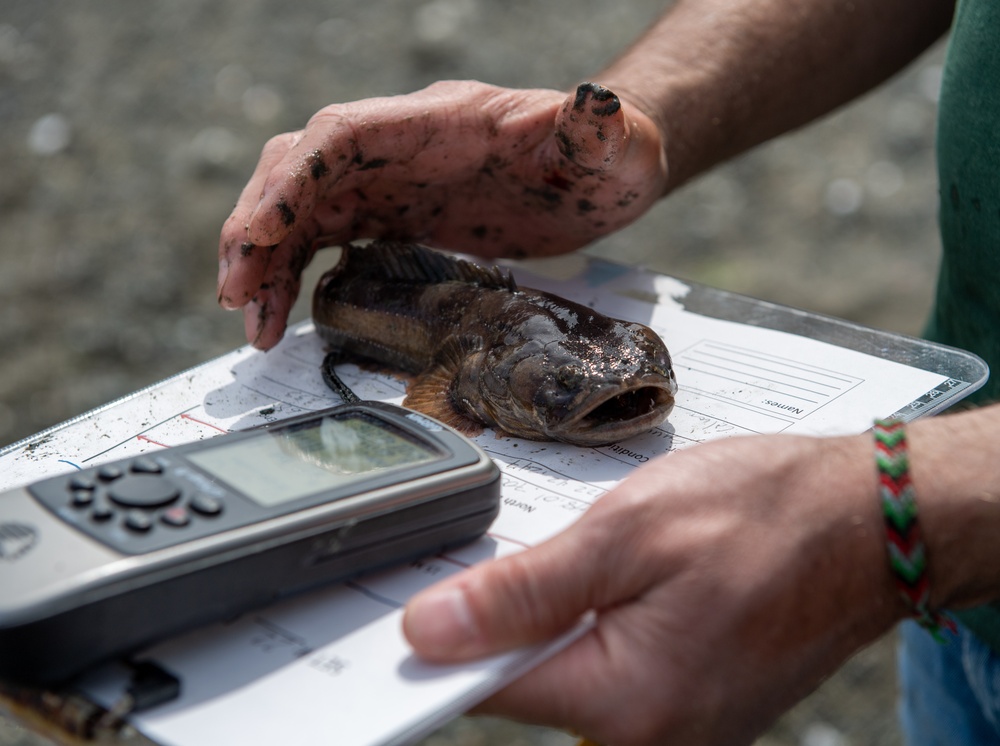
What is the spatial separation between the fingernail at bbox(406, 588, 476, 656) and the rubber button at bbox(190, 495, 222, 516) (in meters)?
0.36

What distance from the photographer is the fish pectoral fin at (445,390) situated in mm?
2551

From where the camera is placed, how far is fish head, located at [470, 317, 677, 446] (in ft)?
7.61

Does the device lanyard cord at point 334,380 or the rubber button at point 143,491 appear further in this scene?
the device lanyard cord at point 334,380

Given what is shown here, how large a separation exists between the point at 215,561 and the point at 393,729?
0.38 metres

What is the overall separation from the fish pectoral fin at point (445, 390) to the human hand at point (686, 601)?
0.91m

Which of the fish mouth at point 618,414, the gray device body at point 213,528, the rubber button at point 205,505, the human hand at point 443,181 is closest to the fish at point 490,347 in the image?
the fish mouth at point 618,414

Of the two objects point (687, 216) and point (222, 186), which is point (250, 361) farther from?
point (687, 216)

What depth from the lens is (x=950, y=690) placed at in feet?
8.98

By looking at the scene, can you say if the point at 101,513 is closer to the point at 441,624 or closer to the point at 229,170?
the point at 441,624

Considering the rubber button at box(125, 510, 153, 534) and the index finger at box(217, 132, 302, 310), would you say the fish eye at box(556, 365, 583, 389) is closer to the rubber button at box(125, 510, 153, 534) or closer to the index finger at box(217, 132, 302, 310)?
the index finger at box(217, 132, 302, 310)

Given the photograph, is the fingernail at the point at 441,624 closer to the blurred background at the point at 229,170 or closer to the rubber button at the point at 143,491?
the rubber button at the point at 143,491

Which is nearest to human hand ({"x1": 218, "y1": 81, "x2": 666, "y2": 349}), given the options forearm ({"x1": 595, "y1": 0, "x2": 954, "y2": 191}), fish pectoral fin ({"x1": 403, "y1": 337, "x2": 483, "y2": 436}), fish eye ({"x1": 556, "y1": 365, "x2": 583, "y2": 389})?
forearm ({"x1": 595, "y1": 0, "x2": 954, "y2": 191})

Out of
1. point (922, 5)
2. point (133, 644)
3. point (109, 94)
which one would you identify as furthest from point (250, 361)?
point (109, 94)

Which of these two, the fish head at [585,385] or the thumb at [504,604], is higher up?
the thumb at [504,604]
